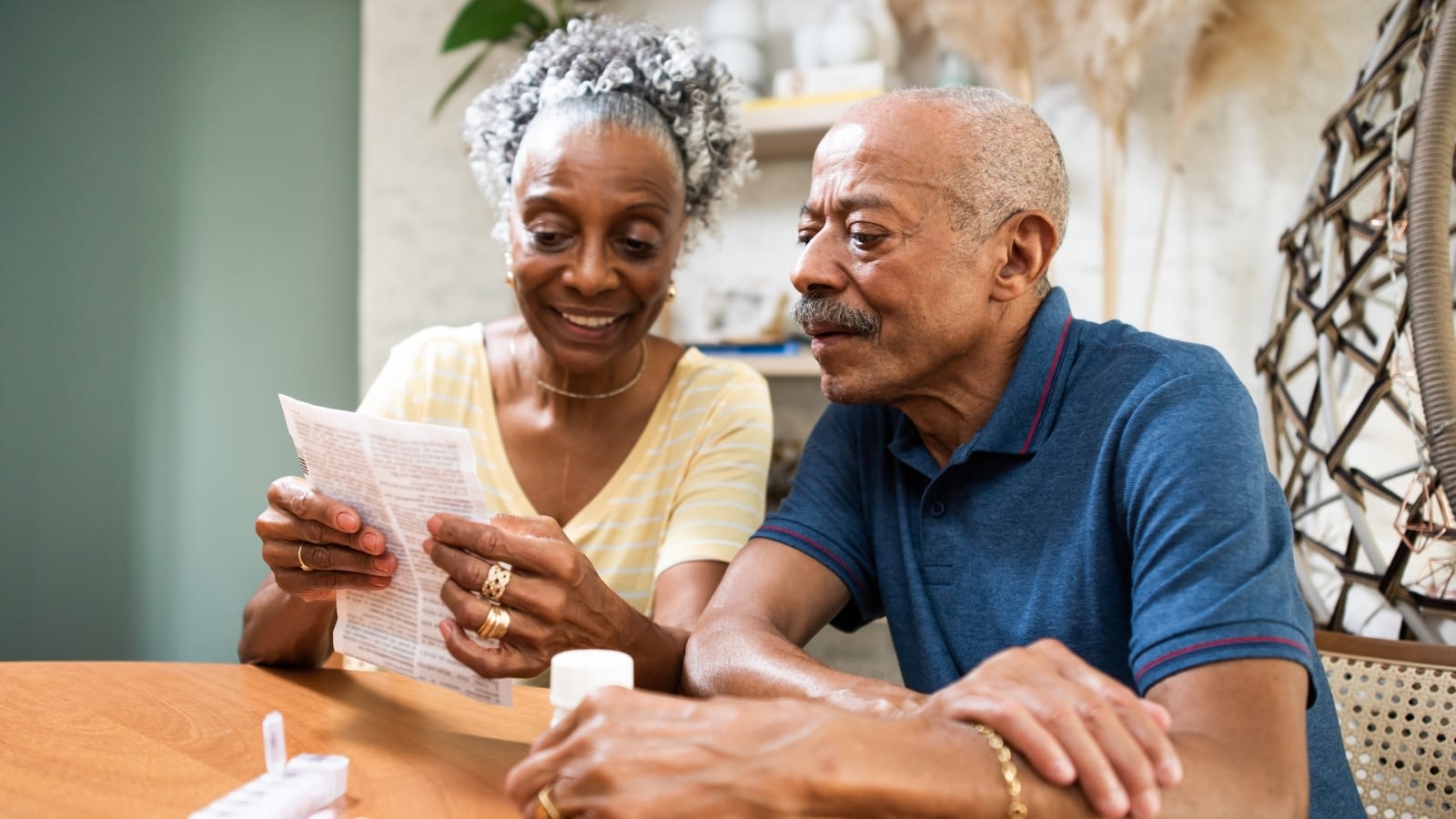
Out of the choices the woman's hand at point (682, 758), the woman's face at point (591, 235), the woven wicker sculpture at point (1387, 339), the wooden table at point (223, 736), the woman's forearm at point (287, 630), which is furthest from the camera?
the woman's face at point (591, 235)

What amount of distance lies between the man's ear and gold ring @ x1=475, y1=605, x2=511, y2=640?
71 cm

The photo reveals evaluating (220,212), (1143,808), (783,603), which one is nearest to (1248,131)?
(783,603)

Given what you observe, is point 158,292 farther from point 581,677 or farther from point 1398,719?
point 1398,719

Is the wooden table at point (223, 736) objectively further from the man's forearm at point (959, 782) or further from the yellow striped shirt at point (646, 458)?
the yellow striped shirt at point (646, 458)

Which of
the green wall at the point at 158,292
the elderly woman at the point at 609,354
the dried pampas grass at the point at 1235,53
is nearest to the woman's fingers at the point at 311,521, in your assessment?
the elderly woman at the point at 609,354

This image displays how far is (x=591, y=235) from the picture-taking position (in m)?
1.82

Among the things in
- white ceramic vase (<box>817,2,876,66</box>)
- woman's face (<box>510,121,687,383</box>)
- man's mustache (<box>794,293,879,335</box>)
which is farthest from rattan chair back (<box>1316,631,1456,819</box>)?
white ceramic vase (<box>817,2,876,66</box>)

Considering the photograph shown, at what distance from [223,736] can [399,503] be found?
0.30 meters

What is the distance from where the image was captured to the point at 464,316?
11.3 feet

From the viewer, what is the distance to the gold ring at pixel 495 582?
3.99ft

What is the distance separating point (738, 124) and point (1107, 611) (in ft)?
4.03

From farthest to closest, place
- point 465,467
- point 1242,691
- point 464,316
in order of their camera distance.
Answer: point 464,316
point 465,467
point 1242,691

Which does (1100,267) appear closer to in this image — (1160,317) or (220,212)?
(1160,317)

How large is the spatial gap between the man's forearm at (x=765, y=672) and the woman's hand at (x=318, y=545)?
37 cm
